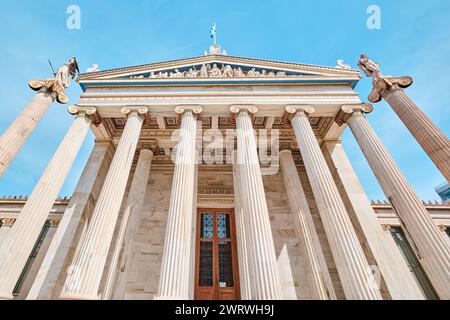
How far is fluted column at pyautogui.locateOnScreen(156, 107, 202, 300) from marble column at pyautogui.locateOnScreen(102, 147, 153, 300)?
387cm

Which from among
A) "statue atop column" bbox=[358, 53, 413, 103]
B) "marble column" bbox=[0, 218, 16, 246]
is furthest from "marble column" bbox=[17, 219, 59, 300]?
"statue atop column" bbox=[358, 53, 413, 103]

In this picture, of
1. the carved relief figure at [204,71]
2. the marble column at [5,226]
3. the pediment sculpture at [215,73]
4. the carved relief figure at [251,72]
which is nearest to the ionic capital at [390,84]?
the pediment sculpture at [215,73]

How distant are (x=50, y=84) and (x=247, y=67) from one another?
10.7 metres

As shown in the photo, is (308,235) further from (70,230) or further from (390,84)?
(70,230)

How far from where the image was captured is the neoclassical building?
8.25 m

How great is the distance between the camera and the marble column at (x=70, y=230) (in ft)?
31.0

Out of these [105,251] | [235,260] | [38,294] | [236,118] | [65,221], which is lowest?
[38,294]

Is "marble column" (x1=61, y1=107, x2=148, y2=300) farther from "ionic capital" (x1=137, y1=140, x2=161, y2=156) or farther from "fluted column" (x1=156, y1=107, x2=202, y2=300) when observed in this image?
"ionic capital" (x1=137, y1=140, x2=161, y2=156)

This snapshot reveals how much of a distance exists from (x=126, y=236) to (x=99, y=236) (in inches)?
145

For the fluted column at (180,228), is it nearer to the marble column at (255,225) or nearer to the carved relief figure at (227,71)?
the marble column at (255,225)

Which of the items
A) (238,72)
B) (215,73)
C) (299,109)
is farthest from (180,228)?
(238,72)

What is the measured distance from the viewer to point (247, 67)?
14.7 meters

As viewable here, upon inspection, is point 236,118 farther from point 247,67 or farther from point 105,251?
point 105,251
